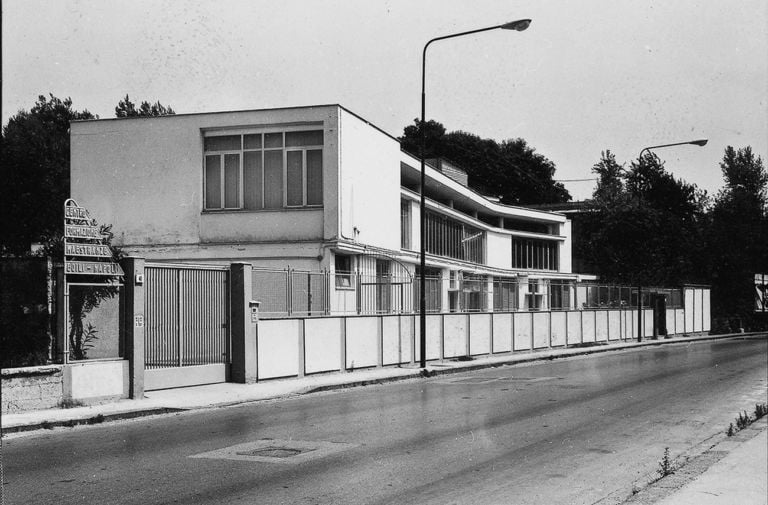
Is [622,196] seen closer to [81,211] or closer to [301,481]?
[81,211]

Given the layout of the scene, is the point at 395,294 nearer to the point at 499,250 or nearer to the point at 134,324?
the point at 134,324

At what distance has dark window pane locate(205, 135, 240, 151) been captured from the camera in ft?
102

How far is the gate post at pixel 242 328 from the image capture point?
18.8m

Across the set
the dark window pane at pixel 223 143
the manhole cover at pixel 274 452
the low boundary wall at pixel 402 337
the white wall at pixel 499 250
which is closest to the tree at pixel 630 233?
the low boundary wall at pixel 402 337

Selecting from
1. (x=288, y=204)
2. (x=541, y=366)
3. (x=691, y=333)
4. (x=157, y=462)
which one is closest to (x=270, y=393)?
(x=157, y=462)

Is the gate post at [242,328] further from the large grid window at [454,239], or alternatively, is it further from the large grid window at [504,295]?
the large grid window at [454,239]

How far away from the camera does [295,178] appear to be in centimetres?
3062

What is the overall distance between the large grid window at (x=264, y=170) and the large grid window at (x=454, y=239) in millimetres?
17934

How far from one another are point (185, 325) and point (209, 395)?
6.17 ft

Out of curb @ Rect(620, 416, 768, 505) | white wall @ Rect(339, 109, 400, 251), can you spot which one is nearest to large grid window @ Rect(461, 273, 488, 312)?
white wall @ Rect(339, 109, 400, 251)

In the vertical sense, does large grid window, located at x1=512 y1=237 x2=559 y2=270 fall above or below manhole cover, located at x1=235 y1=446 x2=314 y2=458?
above

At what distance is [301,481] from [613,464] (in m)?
3.40

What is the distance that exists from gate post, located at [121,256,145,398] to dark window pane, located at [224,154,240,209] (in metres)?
15.2

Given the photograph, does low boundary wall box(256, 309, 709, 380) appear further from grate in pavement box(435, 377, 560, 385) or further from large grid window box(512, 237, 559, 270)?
large grid window box(512, 237, 559, 270)
